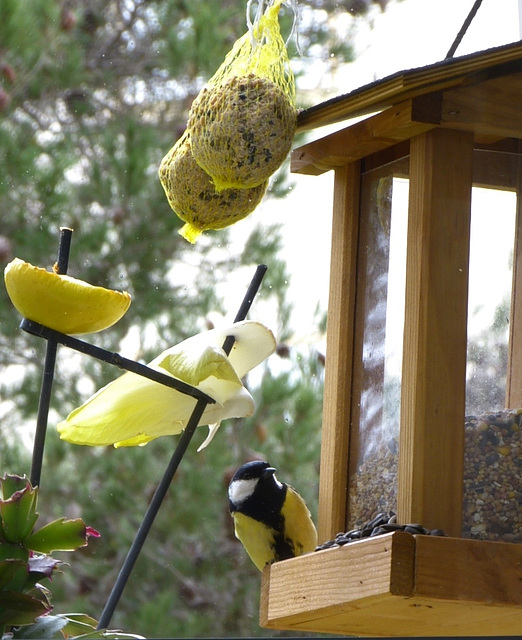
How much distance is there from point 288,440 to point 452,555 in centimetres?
132

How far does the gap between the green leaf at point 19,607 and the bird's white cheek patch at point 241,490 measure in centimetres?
39

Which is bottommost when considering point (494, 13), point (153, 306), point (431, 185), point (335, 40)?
point (431, 185)

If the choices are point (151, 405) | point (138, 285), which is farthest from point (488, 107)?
point (138, 285)

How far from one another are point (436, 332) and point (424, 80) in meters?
0.15

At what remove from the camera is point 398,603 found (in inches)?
23.0

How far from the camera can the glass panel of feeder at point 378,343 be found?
0.70 metres

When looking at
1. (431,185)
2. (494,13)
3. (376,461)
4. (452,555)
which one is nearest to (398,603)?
(452,555)

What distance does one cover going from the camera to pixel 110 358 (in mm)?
588

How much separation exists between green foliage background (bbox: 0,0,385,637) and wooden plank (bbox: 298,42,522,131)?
1.14m

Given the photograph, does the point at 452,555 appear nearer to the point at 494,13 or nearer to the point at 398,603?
the point at 398,603

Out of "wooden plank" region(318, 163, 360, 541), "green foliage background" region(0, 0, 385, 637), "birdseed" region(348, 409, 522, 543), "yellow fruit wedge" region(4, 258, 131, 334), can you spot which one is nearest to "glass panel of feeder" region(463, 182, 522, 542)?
"birdseed" region(348, 409, 522, 543)

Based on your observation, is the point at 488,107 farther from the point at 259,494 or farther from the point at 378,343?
the point at 259,494

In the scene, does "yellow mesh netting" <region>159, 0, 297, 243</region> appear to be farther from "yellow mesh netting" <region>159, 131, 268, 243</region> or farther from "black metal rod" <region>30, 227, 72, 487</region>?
"black metal rod" <region>30, 227, 72, 487</region>

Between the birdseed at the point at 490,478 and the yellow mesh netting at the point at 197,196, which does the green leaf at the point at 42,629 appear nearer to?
the birdseed at the point at 490,478
